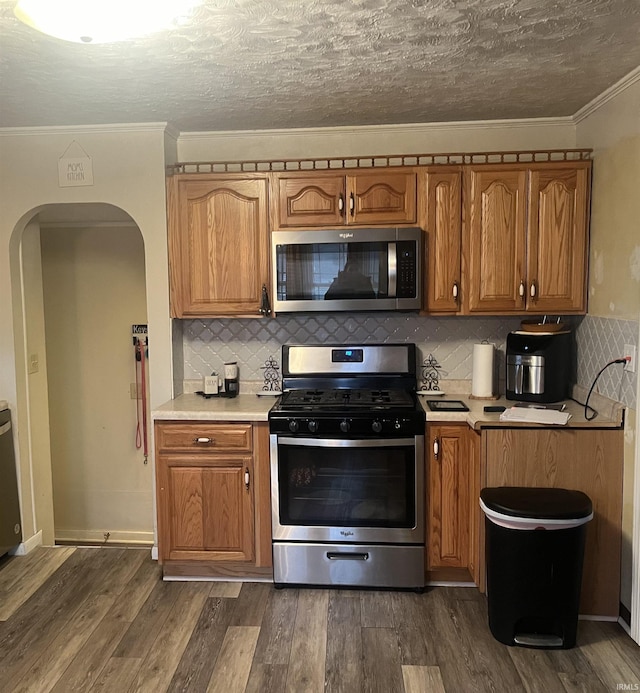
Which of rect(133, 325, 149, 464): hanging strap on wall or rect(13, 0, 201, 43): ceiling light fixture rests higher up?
rect(13, 0, 201, 43): ceiling light fixture

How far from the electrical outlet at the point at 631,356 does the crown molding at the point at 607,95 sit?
1.14 meters

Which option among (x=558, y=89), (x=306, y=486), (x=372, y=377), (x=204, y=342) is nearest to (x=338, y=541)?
(x=306, y=486)

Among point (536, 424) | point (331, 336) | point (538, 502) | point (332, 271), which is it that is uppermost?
point (332, 271)

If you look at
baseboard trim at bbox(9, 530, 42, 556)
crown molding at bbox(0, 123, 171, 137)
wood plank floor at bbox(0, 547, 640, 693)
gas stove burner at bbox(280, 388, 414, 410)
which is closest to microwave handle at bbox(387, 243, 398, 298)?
gas stove burner at bbox(280, 388, 414, 410)

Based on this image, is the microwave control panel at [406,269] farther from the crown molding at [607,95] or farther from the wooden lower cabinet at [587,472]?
the crown molding at [607,95]

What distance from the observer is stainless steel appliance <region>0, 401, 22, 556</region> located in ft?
10.2

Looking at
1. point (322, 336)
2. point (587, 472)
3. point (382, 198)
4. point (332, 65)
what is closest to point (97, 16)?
point (332, 65)

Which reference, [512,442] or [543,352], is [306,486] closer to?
[512,442]

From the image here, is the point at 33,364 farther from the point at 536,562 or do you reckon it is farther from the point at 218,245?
the point at 536,562

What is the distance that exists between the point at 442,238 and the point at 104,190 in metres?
1.87

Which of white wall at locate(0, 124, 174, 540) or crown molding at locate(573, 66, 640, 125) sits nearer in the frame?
crown molding at locate(573, 66, 640, 125)

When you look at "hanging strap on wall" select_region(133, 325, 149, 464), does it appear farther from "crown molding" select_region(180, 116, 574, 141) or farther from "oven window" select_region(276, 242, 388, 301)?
"oven window" select_region(276, 242, 388, 301)

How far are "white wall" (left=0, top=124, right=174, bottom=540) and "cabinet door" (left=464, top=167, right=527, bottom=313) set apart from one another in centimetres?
167

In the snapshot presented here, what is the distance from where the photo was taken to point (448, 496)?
2801 millimetres
